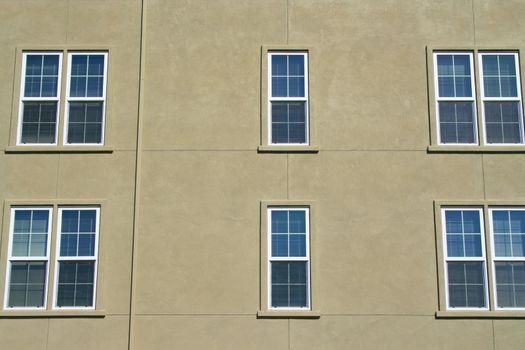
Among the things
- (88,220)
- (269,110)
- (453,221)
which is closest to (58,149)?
(88,220)

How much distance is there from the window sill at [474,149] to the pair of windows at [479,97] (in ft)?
0.66

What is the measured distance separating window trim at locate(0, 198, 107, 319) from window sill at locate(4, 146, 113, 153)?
103 cm

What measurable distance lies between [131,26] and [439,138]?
7008 mm

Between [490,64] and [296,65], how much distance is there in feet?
13.6

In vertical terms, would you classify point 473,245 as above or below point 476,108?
below

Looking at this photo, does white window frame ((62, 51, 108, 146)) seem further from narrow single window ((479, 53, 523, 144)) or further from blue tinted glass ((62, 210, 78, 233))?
narrow single window ((479, 53, 523, 144))

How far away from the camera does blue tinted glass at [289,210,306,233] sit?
16328 millimetres

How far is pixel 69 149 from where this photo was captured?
1662 centimetres

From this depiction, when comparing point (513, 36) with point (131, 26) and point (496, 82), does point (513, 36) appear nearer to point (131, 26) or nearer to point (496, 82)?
point (496, 82)

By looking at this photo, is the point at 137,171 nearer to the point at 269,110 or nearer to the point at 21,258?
the point at 21,258

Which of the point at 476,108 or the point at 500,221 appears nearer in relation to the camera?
the point at 500,221

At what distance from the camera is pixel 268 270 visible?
16047 millimetres

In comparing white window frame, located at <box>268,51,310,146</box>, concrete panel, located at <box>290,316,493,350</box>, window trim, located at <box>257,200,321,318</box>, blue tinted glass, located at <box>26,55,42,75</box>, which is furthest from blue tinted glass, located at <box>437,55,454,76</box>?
blue tinted glass, located at <box>26,55,42,75</box>

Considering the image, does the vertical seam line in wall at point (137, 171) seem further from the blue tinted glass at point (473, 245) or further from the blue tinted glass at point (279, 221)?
the blue tinted glass at point (473, 245)
